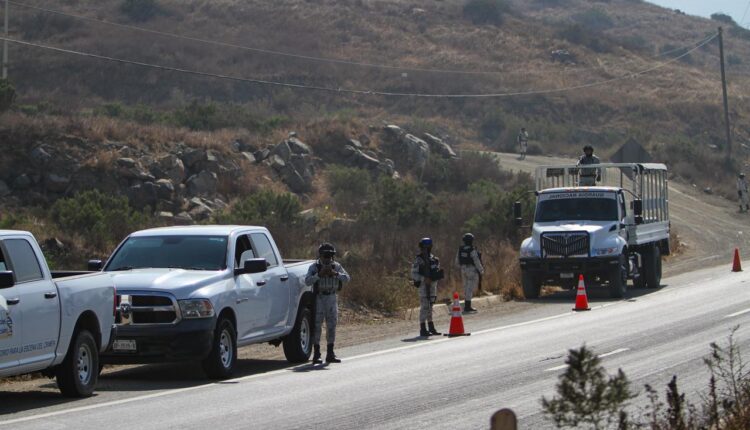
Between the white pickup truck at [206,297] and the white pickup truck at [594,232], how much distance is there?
38.0ft

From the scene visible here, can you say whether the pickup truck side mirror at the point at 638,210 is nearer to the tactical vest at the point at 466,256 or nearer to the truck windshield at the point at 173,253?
the tactical vest at the point at 466,256

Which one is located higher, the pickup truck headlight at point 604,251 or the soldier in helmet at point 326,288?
the soldier in helmet at point 326,288

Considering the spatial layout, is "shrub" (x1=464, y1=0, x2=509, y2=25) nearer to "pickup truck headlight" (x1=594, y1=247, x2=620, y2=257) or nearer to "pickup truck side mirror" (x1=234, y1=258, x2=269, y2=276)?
"pickup truck headlight" (x1=594, y1=247, x2=620, y2=257)

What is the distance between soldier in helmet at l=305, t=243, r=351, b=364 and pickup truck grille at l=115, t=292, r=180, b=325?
2586mm

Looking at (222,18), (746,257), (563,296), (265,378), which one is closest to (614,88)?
(222,18)

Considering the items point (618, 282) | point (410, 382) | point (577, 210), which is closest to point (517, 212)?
point (577, 210)

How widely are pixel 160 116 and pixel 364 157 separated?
32.6ft

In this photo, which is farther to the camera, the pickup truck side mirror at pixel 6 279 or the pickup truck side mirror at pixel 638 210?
the pickup truck side mirror at pixel 638 210

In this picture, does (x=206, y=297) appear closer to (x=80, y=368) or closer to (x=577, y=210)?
(x=80, y=368)

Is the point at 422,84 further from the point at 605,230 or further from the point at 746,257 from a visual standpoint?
the point at 605,230

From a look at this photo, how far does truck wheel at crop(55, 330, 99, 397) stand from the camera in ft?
41.8

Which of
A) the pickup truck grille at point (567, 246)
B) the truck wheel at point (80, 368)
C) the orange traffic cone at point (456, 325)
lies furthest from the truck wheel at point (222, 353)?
the pickup truck grille at point (567, 246)

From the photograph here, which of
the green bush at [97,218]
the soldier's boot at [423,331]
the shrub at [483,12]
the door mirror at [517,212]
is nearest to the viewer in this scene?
the soldier's boot at [423,331]

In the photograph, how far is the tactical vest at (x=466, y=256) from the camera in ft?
78.8
